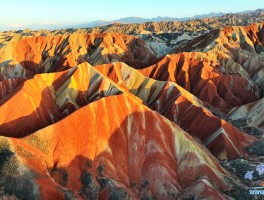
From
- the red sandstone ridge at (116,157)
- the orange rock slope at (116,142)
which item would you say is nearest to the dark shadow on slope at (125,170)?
the red sandstone ridge at (116,157)

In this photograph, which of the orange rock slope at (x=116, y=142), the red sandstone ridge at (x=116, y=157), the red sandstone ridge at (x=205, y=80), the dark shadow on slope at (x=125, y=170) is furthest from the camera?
the red sandstone ridge at (x=205, y=80)

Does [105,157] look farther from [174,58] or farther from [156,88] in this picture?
[174,58]

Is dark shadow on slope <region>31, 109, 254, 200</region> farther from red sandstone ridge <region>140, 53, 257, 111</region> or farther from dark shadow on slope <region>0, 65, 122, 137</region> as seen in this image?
red sandstone ridge <region>140, 53, 257, 111</region>

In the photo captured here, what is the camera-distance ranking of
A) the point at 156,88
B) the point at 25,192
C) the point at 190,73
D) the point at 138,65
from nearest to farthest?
the point at 25,192, the point at 156,88, the point at 190,73, the point at 138,65

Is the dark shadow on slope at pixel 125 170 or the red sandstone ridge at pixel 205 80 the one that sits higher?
the dark shadow on slope at pixel 125 170

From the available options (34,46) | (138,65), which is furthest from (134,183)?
(34,46)

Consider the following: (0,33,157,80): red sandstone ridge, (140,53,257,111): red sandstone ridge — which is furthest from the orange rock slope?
(0,33,157,80): red sandstone ridge

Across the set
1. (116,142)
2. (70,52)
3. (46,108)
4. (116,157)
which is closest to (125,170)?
(116,157)

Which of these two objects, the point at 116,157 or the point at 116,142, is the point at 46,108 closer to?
the point at 116,142

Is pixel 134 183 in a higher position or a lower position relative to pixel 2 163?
lower

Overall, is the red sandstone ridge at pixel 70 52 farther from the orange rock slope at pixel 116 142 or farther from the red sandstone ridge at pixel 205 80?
the orange rock slope at pixel 116 142

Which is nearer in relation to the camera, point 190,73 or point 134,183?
point 134,183
